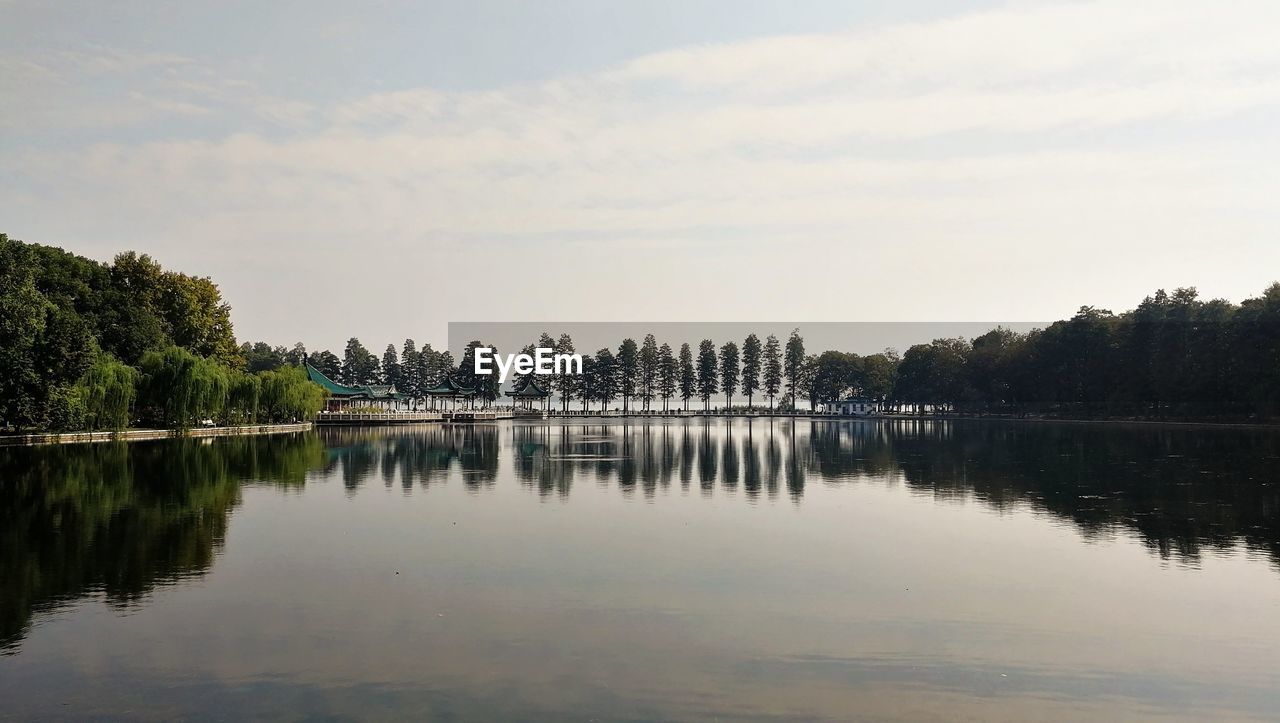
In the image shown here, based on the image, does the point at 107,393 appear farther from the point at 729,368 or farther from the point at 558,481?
the point at 729,368

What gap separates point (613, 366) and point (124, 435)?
104m

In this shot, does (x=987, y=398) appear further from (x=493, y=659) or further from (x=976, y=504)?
(x=493, y=659)

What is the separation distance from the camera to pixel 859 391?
156 metres

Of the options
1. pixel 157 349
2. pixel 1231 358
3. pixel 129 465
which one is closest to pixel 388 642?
pixel 129 465

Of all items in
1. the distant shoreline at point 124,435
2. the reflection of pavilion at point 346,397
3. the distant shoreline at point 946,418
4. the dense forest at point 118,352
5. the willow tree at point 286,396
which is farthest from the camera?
the reflection of pavilion at point 346,397

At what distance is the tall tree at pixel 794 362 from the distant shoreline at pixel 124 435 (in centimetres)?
9865

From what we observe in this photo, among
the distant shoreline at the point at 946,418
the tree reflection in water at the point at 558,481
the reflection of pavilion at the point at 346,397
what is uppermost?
the reflection of pavilion at the point at 346,397

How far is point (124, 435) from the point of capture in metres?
49.9

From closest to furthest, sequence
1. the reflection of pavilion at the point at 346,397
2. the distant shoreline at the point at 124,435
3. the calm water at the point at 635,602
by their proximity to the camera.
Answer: the calm water at the point at 635,602
the distant shoreline at the point at 124,435
the reflection of pavilion at the point at 346,397

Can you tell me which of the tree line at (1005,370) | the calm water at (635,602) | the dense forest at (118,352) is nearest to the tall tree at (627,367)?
the tree line at (1005,370)

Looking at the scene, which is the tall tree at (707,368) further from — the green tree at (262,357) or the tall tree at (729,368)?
the green tree at (262,357)

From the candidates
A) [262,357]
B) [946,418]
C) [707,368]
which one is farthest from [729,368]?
[262,357]

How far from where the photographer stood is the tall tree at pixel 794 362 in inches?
6078

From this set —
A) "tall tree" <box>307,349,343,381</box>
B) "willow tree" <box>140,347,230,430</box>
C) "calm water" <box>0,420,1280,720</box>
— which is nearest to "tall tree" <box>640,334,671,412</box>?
"tall tree" <box>307,349,343,381</box>
